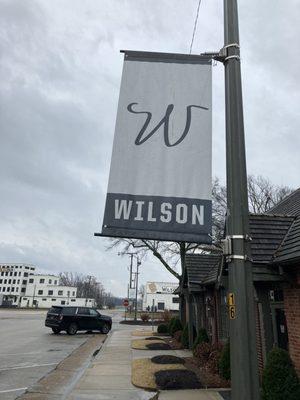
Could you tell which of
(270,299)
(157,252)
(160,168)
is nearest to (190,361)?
(270,299)

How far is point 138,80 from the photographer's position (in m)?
4.37

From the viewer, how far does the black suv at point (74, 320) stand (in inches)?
1150

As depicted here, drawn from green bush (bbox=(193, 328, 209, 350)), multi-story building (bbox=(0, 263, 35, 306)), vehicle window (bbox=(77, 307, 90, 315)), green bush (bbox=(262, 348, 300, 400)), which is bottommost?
green bush (bbox=(262, 348, 300, 400))

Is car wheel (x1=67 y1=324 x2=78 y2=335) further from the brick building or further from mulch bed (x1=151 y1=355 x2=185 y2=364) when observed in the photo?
the brick building

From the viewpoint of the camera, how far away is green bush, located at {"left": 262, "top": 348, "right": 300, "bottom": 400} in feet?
23.6

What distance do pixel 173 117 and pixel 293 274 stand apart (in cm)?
561

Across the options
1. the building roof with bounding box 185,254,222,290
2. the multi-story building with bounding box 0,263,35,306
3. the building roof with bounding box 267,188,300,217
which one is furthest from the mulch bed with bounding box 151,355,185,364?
the multi-story building with bounding box 0,263,35,306

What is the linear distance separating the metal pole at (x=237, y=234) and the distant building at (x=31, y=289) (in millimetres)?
114993

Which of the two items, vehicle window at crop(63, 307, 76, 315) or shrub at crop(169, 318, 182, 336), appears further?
vehicle window at crop(63, 307, 76, 315)

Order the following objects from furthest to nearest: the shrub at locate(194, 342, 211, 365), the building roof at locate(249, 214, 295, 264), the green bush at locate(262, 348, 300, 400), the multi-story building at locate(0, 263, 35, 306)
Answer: the multi-story building at locate(0, 263, 35, 306) → the shrub at locate(194, 342, 211, 365) → the building roof at locate(249, 214, 295, 264) → the green bush at locate(262, 348, 300, 400)

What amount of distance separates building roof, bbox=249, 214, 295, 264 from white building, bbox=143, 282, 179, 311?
7116 centimetres

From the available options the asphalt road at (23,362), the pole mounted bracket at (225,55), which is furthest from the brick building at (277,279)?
the asphalt road at (23,362)

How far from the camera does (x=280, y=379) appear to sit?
7363 mm

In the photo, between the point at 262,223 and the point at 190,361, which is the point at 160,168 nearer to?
the point at 262,223
